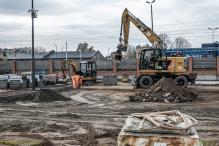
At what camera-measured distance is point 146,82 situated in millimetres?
20547

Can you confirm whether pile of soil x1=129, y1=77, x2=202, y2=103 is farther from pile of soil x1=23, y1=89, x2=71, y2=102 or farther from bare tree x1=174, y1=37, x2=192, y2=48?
bare tree x1=174, y1=37, x2=192, y2=48

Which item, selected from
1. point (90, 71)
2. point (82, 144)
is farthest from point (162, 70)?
point (82, 144)

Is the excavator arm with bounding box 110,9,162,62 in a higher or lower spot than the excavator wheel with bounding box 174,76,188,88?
higher

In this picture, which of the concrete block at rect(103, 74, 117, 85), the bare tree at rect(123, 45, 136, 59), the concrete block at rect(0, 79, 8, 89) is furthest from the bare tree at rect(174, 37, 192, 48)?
the concrete block at rect(0, 79, 8, 89)

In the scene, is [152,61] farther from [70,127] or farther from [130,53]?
[130,53]

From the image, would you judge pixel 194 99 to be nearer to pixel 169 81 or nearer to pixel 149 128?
pixel 169 81

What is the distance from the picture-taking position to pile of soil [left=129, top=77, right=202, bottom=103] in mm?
13117

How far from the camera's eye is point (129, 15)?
2055cm

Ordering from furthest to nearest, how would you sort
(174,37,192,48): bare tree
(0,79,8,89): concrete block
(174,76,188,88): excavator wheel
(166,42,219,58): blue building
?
(174,37,192,48): bare tree
(166,42,219,58): blue building
(174,76,188,88): excavator wheel
(0,79,8,89): concrete block

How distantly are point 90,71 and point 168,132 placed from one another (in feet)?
76.7

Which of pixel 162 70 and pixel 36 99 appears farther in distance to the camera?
pixel 162 70

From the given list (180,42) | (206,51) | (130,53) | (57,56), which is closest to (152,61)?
(206,51)

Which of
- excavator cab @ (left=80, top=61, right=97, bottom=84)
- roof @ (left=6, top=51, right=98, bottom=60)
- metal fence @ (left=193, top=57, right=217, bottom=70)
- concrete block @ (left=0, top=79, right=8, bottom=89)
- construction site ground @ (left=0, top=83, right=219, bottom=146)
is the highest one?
roof @ (left=6, top=51, right=98, bottom=60)

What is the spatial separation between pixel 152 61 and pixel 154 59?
224 mm
